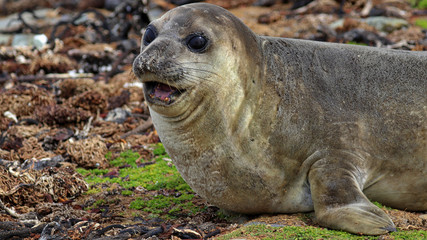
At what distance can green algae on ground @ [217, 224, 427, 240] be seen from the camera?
13.6 ft

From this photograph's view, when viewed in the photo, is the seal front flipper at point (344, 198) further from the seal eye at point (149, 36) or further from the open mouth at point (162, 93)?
the seal eye at point (149, 36)

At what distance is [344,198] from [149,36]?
6.60ft

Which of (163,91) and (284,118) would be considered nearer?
(163,91)

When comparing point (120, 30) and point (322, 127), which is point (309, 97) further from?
point (120, 30)

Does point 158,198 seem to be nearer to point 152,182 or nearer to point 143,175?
point 152,182

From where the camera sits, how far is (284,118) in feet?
15.6

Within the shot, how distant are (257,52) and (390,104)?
1.23 m

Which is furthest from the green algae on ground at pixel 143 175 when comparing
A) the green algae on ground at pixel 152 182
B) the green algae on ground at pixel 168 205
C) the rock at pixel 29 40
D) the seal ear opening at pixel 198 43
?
the rock at pixel 29 40

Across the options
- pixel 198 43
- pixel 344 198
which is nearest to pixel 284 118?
pixel 344 198

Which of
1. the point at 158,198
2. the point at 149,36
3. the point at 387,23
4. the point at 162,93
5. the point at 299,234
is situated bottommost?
the point at 387,23

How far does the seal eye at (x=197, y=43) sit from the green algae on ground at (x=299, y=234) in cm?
142

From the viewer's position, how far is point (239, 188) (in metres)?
4.71

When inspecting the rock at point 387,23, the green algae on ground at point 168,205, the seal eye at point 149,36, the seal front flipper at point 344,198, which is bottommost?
the rock at point 387,23

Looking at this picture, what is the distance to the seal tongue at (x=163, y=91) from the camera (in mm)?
4352
